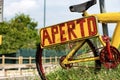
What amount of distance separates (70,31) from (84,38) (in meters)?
0.24

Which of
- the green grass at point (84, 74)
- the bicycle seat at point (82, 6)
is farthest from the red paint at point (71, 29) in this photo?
the green grass at point (84, 74)

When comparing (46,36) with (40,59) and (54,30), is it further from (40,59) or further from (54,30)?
(40,59)

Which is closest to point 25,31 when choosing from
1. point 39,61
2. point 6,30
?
point 6,30

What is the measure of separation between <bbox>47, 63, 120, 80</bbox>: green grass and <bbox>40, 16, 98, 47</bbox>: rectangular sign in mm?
566

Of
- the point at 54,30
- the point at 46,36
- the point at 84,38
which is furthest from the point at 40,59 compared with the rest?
the point at 84,38

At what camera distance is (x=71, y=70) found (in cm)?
827

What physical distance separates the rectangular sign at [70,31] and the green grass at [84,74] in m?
0.57

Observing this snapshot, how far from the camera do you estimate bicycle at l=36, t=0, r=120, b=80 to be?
7703 mm

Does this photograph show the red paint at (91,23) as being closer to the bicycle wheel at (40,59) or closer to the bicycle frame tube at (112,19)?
the bicycle frame tube at (112,19)

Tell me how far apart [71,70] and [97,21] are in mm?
1013

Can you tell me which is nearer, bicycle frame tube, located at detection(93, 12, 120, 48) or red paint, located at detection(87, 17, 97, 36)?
red paint, located at detection(87, 17, 97, 36)

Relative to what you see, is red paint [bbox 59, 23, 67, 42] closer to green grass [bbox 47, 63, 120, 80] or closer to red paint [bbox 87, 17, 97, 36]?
red paint [bbox 87, 17, 97, 36]

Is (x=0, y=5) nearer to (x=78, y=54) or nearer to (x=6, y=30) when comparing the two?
(x=6, y=30)

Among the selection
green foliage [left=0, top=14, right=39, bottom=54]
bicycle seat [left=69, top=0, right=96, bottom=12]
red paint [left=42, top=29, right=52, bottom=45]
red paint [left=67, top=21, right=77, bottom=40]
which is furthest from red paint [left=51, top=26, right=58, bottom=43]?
green foliage [left=0, top=14, right=39, bottom=54]
